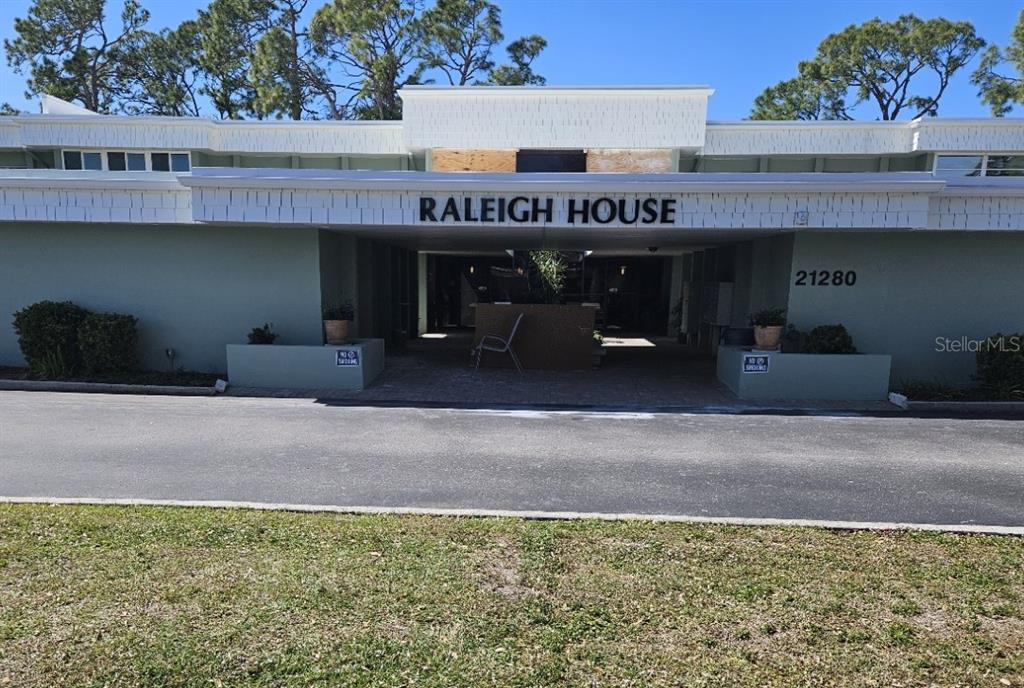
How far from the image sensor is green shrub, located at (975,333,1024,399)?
29.5 feet

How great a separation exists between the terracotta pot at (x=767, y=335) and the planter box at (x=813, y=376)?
31cm

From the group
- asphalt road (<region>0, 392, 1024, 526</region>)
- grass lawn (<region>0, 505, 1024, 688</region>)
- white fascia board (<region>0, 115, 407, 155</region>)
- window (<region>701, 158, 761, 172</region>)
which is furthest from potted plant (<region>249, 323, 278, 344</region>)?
window (<region>701, 158, 761, 172</region>)

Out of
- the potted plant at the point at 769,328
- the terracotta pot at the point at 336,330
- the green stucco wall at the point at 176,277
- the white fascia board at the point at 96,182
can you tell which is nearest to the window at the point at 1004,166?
the potted plant at the point at 769,328

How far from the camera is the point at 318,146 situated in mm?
15109

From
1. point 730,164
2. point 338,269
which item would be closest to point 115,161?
point 338,269

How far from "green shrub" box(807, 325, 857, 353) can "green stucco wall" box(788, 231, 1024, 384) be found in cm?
54

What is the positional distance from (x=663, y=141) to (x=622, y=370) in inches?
246

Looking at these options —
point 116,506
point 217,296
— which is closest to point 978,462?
point 116,506

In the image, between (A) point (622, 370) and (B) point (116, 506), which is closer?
(B) point (116, 506)

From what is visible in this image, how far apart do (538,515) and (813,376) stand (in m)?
6.67

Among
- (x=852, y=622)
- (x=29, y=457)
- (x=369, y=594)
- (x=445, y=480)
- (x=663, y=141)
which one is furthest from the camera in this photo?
(x=663, y=141)

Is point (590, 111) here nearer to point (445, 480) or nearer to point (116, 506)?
point (445, 480)

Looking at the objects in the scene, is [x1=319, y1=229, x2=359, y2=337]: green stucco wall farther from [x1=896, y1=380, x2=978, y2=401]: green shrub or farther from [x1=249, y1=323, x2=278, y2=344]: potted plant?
[x1=896, y1=380, x2=978, y2=401]: green shrub

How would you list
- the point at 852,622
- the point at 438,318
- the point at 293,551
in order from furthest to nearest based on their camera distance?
1. the point at 438,318
2. the point at 293,551
3. the point at 852,622
